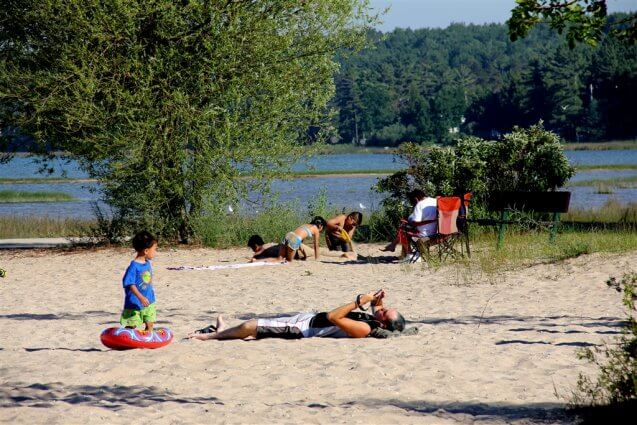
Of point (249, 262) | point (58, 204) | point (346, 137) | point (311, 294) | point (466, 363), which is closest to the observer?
point (466, 363)

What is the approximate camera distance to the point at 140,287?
9.01 metres

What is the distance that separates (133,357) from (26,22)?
1190 cm

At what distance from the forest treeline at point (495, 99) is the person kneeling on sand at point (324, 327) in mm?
71338

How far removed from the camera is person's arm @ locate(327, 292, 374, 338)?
9172mm

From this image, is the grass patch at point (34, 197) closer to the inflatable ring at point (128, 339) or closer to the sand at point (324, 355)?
the sand at point (324, 355)

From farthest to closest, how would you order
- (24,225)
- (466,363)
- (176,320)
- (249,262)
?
1. (24,225)
2. (249,262)
3. (176,320)
4. (466,363)

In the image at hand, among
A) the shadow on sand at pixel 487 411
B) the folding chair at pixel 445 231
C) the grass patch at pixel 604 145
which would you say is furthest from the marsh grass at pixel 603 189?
the grass patch at pixel 604 145

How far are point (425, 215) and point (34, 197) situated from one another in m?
36.9

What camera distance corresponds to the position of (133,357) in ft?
28.4

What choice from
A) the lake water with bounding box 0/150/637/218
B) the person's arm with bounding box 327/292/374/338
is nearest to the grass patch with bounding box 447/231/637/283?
the person's arm with bounding box 327/292/374/338

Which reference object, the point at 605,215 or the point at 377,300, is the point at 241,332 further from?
the point at 605,215

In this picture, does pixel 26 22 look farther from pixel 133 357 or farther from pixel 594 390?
pixel 594 390

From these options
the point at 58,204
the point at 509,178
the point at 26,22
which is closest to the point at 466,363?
the point at 509,178

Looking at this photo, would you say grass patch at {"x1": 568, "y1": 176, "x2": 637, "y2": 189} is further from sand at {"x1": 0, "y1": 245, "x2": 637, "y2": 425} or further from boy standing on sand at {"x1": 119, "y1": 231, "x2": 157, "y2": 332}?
boy standing on sand at {"x1": 119, "y1": 231, "x2": 157, "y2": 332}
